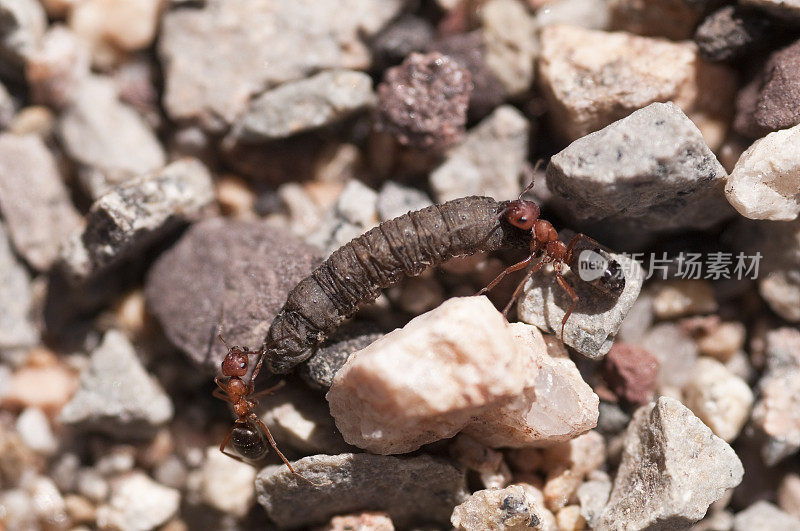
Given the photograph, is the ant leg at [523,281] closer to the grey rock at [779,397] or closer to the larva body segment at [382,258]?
the larva body segment at [382,258]

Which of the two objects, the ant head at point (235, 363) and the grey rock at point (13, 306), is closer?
the ant head at point (235, 363)

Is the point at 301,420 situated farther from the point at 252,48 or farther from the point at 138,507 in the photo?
the point at 252,48

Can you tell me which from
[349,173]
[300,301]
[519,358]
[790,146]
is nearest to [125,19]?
[349,173]

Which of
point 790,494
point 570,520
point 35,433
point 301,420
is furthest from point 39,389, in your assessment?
point 790,494

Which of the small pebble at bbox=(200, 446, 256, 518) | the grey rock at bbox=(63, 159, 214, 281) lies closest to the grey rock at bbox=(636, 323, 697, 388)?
the small pebble at bbox=(200, 446, 256, 518)

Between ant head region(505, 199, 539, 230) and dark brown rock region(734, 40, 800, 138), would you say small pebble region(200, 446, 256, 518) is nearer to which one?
ant head region(505, 199, 539, 230)

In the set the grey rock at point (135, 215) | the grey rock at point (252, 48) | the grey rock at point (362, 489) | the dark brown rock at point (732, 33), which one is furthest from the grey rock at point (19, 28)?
the dark brown rock at point (732, 33)
